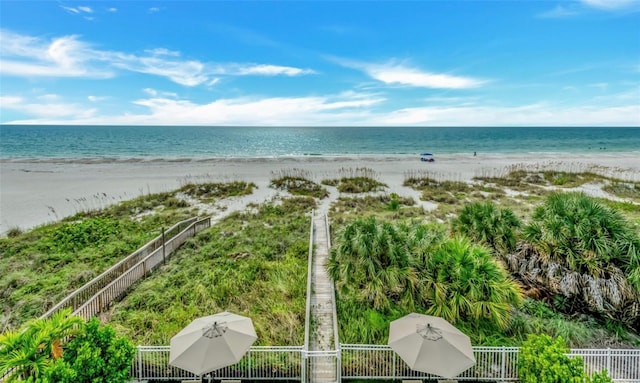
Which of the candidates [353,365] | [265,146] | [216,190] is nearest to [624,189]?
[353,365]

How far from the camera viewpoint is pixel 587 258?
28.8 ft

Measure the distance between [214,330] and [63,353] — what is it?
2.62 meters

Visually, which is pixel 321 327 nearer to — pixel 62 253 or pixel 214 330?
pixel 214 330

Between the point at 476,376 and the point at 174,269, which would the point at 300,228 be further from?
the point at 476,376

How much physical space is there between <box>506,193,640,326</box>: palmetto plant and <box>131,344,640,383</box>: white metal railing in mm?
1850

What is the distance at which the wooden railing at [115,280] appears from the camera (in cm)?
894

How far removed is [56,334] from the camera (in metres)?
5.35

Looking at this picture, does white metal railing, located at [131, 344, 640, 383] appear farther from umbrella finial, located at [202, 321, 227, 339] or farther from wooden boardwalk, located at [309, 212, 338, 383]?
umbrella finial, located at [202, 321, 227, 339]

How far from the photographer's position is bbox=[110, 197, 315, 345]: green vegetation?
338 inches

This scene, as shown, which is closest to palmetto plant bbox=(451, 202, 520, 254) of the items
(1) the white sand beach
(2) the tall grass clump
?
(2) the tall grass clump

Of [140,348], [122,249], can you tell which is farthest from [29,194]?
[140,348]

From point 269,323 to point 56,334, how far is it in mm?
4739

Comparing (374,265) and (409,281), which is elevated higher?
(374,265)

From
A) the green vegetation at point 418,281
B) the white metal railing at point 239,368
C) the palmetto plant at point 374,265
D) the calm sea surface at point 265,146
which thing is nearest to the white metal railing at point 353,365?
the white metal railing at point 239,368
